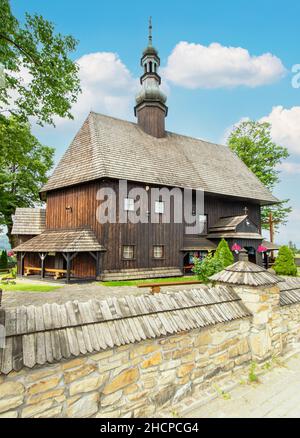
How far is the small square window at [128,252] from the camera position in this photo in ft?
49.8

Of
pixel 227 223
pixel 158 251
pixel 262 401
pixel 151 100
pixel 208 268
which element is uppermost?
pixel 151 100

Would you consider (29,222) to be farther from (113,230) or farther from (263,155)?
(263,155)

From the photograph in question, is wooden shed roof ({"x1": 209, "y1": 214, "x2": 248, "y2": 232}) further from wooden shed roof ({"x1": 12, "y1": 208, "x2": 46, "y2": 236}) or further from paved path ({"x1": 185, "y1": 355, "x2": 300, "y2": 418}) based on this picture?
paved path ({"x1": 185, "y1": 355, "x2": 300, "y2": 418})

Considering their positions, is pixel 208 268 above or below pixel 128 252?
below

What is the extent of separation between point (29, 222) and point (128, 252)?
913 cm

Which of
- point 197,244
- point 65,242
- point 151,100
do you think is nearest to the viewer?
point 65,242

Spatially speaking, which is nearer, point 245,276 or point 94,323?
point 94,323

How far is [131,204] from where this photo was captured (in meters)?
15.5

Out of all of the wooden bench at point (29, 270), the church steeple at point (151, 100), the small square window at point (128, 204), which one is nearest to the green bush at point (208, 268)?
the small square window at point (128, 204)

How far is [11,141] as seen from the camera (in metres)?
10.0

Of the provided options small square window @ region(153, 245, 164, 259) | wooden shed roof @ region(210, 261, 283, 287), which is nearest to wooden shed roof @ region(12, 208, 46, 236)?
small square window @ region(153, 245, 164, 259)

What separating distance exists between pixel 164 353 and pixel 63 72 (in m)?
9.88

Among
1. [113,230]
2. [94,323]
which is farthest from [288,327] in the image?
[113,230]
